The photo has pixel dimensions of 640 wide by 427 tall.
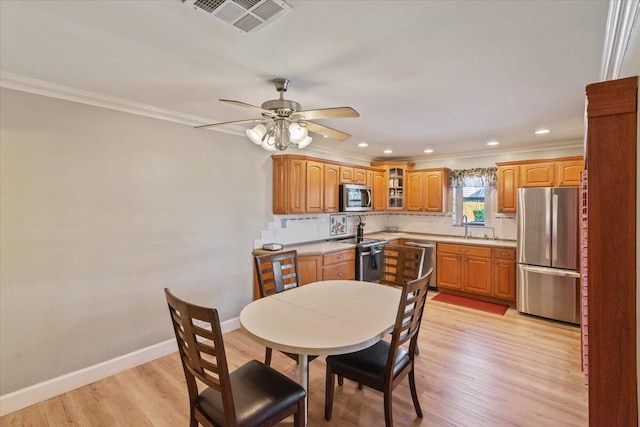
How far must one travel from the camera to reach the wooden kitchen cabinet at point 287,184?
407cm

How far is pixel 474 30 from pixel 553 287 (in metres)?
3.70

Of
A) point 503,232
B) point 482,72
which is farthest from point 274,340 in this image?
point 503,232

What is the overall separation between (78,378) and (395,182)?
17.2 feet

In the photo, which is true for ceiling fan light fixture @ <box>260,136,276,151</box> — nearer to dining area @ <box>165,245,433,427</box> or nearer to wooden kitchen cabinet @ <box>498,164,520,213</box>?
dining area @ <box>165,245,433,427</box>

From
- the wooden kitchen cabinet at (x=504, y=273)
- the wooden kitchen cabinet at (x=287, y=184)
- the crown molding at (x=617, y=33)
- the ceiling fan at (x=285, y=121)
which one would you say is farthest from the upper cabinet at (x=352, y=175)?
the crown molding at (x=617, y=33)

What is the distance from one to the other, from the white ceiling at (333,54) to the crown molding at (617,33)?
2.1 inches

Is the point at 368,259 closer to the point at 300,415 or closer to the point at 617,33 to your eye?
the point at 300,415

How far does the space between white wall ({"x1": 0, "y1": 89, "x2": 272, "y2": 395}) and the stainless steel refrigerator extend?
3813mm

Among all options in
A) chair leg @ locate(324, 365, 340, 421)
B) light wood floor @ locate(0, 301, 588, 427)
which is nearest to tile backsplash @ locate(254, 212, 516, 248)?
light wood floor @ locate(0, 301, 588, 427)

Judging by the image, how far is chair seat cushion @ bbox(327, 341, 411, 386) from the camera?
6.24ft

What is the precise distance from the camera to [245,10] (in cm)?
142

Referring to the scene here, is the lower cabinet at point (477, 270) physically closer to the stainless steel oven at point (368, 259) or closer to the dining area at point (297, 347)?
the stainless steel oven at point (368, 259)

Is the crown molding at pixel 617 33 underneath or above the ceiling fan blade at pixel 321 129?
above

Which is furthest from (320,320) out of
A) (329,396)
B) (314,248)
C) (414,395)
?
(314,248)
